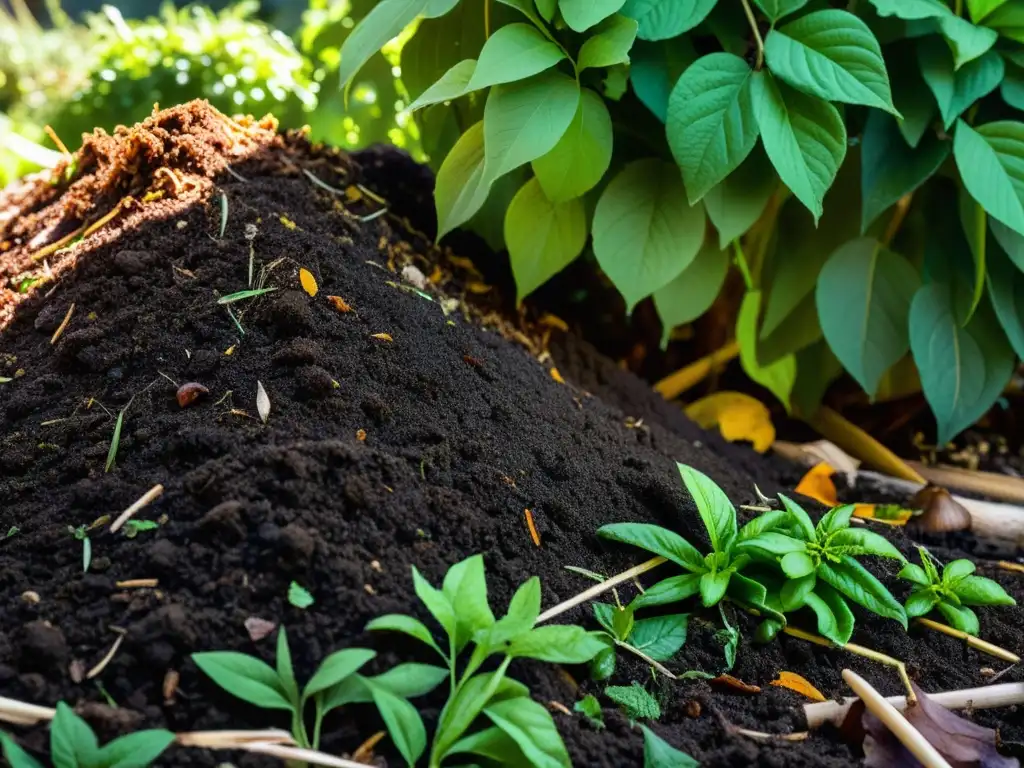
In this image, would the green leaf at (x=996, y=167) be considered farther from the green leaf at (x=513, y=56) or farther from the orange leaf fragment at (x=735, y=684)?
the orange leaf fragment at (x=735, y=684)

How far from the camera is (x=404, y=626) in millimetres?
784

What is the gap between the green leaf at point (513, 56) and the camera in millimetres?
1170

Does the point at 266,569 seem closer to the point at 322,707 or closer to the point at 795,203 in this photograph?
the point at 322,707

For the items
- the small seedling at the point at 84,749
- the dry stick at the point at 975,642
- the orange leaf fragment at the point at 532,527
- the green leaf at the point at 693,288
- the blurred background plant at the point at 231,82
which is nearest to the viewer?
the small seedling at the point at 84,749

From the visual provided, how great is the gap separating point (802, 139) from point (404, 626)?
0.95 metres

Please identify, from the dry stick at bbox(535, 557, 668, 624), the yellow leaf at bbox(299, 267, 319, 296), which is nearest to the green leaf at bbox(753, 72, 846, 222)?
the dry stick at bbox(535, 557, 668, 624)

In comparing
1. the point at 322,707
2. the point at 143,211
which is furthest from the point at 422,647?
the point at 143,211

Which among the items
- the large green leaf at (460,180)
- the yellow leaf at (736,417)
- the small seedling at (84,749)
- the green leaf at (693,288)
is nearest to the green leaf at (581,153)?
the large green leaf at (460,180)

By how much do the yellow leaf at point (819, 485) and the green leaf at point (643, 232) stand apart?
53 centimetres

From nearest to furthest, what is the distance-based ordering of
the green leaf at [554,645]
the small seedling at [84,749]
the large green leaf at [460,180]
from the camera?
1. the small seedling at [84,749]
2. the green leaf at [554,645]
3. the large green leaf at [460,180]

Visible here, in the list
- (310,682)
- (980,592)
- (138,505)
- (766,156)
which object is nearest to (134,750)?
(310,682)

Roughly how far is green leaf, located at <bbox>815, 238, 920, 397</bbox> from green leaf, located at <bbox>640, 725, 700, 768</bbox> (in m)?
0.99

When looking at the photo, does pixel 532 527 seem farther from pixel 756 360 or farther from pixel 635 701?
pixel 756 360

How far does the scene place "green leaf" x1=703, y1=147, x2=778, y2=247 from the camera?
1.44 metres
